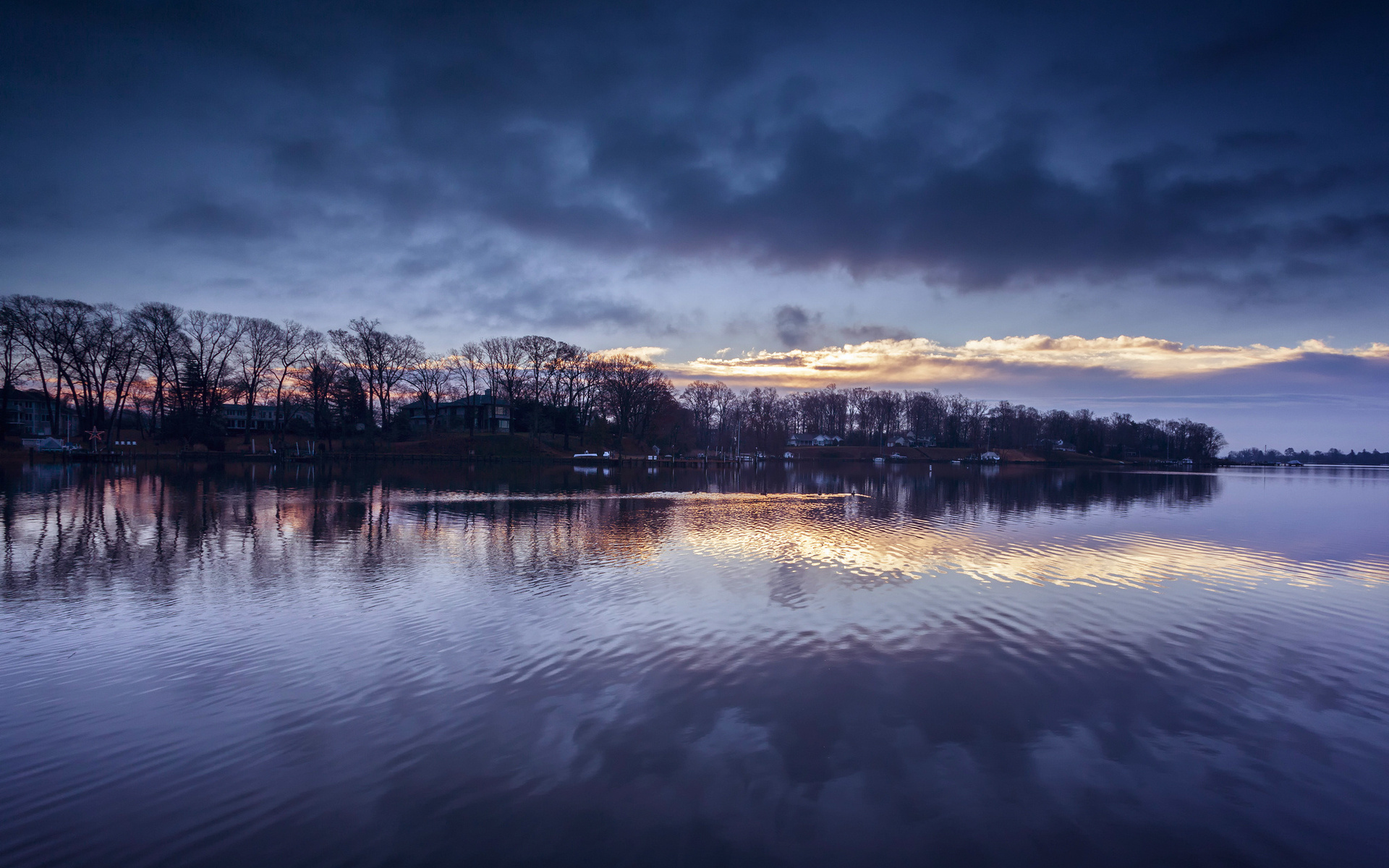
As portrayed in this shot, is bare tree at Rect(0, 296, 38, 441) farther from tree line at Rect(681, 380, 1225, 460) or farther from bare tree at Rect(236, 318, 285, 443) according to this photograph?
tree line at Rect(681, 380, 1225, 460)

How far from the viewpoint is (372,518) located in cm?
2384

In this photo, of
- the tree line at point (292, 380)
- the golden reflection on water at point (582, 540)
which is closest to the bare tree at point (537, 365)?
the tree line at point (292, 380)

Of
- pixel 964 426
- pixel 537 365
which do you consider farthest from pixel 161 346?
pixel 964 426

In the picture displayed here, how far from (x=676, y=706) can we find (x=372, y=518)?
65.6ft

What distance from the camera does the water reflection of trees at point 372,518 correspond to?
15125 millimetres

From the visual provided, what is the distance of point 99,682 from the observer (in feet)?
27.1

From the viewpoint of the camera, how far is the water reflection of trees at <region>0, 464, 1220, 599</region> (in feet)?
49.6

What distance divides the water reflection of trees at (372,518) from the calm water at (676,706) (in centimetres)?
31

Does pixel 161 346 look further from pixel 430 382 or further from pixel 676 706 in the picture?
pixel 676 706

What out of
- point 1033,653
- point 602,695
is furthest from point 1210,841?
point 602,695

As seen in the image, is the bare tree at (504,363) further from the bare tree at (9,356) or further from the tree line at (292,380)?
the bare tree at (9,356)

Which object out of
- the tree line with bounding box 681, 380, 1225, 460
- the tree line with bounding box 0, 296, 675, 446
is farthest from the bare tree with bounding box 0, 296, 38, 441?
the tree line with bounding box 681, 380, 1225, 460

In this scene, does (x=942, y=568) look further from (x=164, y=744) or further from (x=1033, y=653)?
(x=164, y=744)

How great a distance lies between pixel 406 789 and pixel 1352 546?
3010cm
